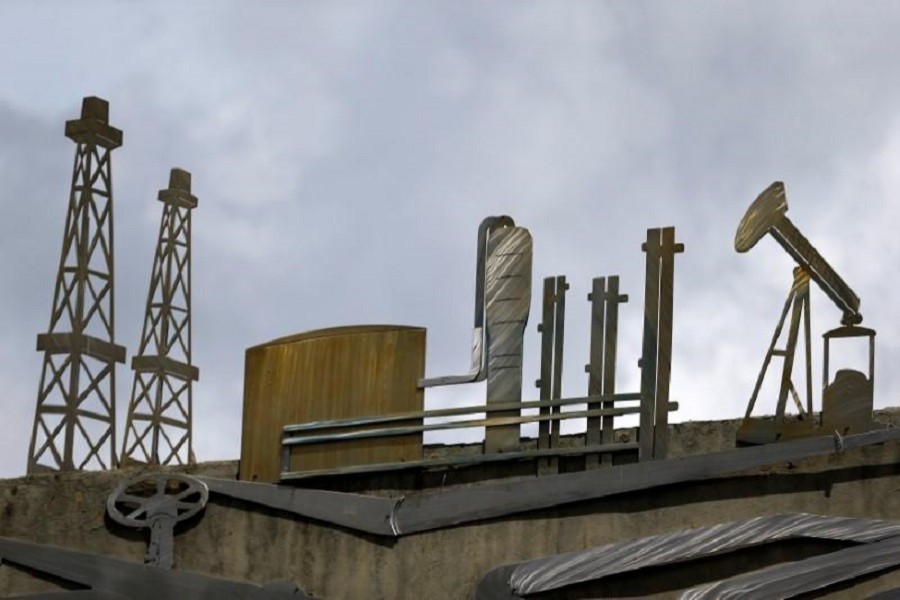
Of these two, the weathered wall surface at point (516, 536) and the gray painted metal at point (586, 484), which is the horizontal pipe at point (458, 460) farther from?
the weathered wall surface at point (516, 536)

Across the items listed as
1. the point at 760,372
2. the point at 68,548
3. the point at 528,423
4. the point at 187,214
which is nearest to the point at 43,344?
the point at 187,214

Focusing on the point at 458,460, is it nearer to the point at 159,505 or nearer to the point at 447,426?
the point at 447,426

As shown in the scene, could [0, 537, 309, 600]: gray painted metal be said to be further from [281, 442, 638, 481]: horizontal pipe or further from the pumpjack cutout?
the pumpjack cutout

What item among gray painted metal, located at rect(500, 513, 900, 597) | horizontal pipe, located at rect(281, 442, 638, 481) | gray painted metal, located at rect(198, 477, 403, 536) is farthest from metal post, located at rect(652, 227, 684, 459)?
gray painted metal, located at rect(198, 477, 403, 536)

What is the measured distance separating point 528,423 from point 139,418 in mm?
8114

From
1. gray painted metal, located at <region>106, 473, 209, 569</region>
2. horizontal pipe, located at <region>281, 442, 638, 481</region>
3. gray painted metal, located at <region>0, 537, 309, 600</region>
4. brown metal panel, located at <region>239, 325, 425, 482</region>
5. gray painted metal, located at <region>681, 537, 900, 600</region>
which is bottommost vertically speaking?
gray painted metal, located at <region>0, 537, 309, 600</region>

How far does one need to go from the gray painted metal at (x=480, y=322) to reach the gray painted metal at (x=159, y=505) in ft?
7.36

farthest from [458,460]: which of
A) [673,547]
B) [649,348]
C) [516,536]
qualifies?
[673,547]

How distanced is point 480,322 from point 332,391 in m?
1.47

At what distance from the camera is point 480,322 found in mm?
18062

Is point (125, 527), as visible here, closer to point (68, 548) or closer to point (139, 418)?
point (68, 548)

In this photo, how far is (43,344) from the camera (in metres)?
22.2

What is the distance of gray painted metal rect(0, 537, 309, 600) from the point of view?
17.1 m

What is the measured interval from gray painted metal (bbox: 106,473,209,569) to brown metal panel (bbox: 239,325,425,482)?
0.56 metres
